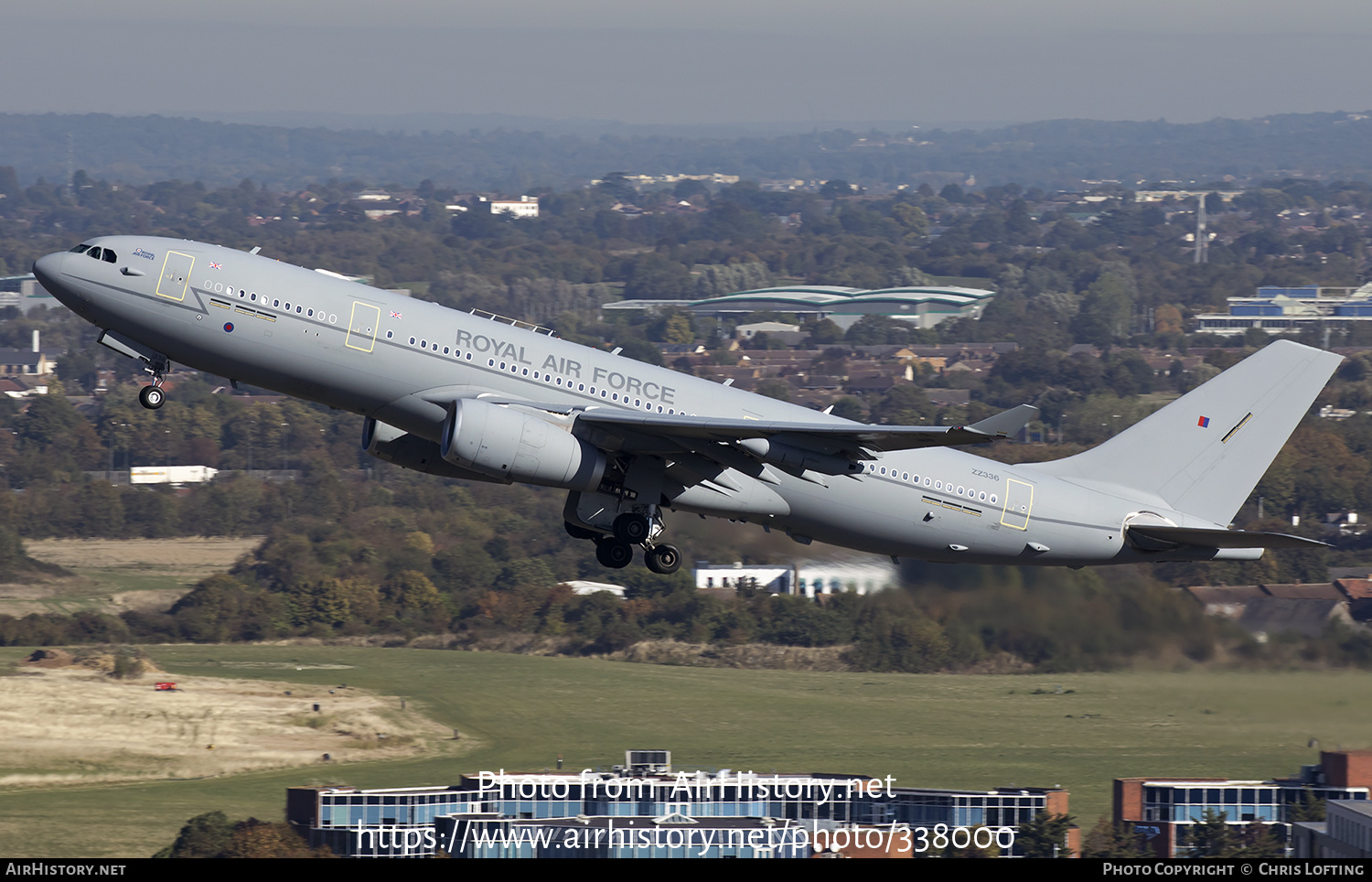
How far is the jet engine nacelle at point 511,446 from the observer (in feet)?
124

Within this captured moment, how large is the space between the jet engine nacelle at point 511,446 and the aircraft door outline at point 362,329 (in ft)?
7.49

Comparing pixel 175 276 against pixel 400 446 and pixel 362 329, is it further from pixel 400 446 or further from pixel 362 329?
pixel 400 446

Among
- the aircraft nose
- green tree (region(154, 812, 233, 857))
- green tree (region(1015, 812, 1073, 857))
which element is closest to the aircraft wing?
the aircraft nose

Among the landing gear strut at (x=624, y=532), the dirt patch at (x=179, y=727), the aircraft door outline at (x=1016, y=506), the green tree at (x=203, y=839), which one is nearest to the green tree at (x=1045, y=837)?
the aircraft door outline at (x=1016, y=506)

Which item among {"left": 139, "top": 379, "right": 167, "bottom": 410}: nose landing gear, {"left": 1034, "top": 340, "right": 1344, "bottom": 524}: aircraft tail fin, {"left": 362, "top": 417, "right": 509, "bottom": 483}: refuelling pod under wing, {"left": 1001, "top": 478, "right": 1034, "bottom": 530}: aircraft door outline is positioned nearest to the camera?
{"left": 139, "top": 379, "right": 167, "bottom": 410}: nose landing gear

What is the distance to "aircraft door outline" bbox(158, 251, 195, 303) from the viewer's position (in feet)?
126

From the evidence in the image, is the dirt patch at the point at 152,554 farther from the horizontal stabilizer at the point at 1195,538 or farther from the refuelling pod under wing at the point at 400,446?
the horizontal stabilizer at the point at 1195,538

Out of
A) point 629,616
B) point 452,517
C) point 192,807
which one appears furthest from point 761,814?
point 452,517

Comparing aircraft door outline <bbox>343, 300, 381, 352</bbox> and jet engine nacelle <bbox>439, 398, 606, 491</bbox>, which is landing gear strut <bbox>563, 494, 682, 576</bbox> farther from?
aircraft door outline <bbox>343, 300, 381, 352</bbox>

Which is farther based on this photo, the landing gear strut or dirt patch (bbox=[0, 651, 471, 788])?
dirt patch (bbox=[0, 651, 471, 788])

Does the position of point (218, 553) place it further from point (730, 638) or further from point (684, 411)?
point (684, 411)

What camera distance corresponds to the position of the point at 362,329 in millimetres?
Result: 38719

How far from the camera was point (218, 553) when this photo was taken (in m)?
106

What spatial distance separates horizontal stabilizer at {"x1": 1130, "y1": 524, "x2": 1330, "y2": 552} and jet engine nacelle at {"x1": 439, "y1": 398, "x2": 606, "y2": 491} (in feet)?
47.3
